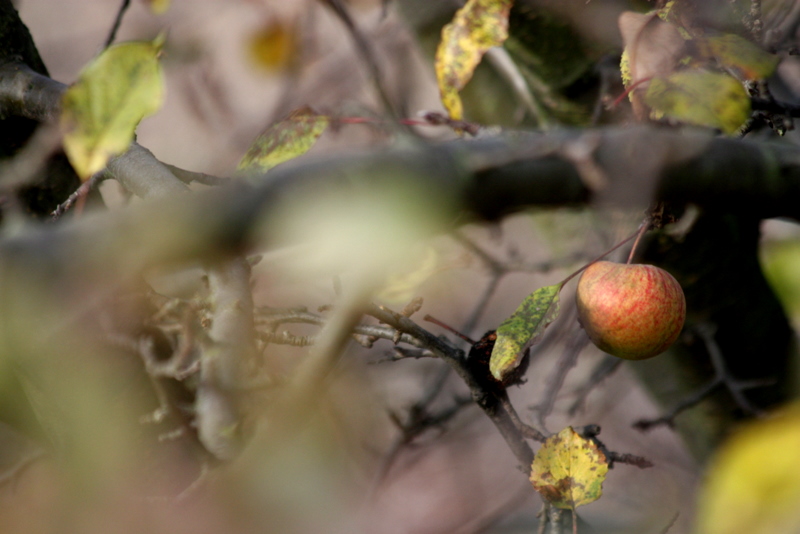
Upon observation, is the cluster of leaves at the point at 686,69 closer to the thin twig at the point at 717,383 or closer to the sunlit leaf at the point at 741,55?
the sunlit leaf at the point at 741,55

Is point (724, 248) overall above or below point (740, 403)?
above

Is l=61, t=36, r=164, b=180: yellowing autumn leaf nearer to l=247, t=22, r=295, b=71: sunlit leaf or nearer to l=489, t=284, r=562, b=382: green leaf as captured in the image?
l=489, t=284, r=562, b=382: green leaf

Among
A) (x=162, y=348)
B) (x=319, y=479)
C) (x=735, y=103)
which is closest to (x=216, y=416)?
(x=319, y=479)

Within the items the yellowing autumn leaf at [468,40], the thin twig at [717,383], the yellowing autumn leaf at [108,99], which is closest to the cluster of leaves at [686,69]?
the yellowing autumn leaf at [468,40]

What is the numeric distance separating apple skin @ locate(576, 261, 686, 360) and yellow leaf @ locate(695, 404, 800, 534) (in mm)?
320

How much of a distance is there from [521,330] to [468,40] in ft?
1.07

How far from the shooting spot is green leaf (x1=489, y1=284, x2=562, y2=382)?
48 centimetres

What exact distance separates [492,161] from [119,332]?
2.06ft

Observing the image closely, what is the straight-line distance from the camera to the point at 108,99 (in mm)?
401

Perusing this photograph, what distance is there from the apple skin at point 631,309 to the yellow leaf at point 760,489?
1.05ft

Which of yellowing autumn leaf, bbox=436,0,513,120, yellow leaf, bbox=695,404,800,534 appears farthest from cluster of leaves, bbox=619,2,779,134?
yellow leaf, bbox=695,404,800,534

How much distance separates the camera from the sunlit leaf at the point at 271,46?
177 centimetres

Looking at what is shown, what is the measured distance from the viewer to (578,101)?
1.10m

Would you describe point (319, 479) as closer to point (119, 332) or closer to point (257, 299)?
point (119, 332)
